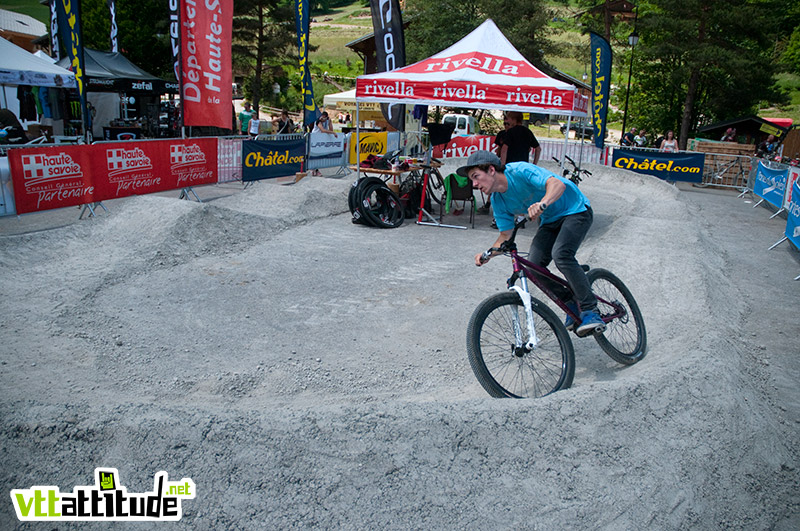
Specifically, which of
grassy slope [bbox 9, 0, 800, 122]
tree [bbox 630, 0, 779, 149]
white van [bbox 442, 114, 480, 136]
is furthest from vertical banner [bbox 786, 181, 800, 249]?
grassy slope [bbox 9, 0, 800, 122]

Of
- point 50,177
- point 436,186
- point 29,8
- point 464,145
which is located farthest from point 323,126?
point 29,8

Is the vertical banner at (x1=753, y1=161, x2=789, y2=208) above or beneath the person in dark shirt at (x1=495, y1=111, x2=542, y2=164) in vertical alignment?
beneath

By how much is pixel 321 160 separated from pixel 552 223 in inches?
537

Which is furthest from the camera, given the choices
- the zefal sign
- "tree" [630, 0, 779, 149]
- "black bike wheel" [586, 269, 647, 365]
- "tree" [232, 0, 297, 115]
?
"tree" [232, 0, 297, 115]

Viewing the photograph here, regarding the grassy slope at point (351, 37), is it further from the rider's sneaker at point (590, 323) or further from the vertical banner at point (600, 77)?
the rider's sneaker at point (590, 323)

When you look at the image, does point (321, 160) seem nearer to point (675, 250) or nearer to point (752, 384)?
point (675, 250)

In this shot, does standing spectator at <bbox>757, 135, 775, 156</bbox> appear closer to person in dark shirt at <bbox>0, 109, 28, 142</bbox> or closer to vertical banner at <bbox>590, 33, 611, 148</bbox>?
vertical banner at <bbox>590, 33, 611, 148</bbox>

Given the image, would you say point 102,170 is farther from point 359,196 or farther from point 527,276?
point 527,276

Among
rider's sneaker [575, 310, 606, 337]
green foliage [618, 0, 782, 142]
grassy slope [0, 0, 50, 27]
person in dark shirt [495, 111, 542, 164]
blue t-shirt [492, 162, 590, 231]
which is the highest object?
grassy slope [0, 0, 50, 27]

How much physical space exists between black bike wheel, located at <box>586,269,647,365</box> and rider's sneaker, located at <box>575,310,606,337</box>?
0.44m

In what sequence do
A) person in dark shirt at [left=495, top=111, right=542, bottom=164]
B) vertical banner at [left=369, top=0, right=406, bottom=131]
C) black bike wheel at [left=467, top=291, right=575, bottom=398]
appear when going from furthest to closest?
vertical banner at [left=369, top=0, right=406, bottom=131], person in dark shirt at [left=495, top=111, right=542, bottom=164], black bike wheel at [left=467, top=291, right=575, bottom=398]

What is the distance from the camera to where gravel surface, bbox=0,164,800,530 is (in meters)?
2.98

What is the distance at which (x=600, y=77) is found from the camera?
1911 centimetres

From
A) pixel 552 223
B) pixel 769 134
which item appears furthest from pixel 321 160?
pixel 769 134
